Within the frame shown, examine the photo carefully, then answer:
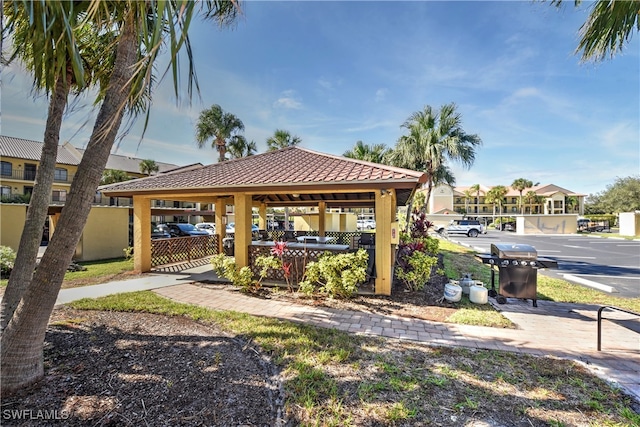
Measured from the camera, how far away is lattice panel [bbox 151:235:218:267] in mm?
10500

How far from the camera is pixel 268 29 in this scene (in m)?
8.85

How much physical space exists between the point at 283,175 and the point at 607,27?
6527 millimetres

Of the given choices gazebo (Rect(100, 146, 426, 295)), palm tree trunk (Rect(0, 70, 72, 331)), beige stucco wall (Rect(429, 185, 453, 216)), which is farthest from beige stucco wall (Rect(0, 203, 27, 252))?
beige stucco wall (Rect(429, 185, 453, 216))

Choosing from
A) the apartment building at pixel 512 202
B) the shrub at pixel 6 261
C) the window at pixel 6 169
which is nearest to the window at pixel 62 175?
the window at pixel 6 169

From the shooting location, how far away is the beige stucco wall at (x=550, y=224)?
102ft

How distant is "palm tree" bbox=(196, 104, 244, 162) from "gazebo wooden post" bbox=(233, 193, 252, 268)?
65.9 feet

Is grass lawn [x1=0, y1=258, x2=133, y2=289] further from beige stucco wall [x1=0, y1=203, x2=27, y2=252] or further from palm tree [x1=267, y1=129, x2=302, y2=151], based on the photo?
palm tree [x1=267, y1=129, x2=302, y2=151]

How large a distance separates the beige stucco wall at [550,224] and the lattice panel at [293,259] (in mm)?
34441

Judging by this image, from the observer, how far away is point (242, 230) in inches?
311

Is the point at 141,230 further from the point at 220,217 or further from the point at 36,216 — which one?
the point at 36,216

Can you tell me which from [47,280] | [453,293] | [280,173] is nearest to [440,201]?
[453,293]

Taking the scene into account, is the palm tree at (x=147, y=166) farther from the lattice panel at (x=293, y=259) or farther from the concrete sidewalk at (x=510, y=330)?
the lattice panel at (x=293, y=259)

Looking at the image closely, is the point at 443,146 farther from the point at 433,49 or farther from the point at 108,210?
the point at 108,210

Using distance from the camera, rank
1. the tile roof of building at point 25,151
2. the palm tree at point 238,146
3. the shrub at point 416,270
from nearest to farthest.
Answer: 1. the shrub at point 416,270
2. the palm tree at point 238,146
3. the tile roof of building at point 25,151
